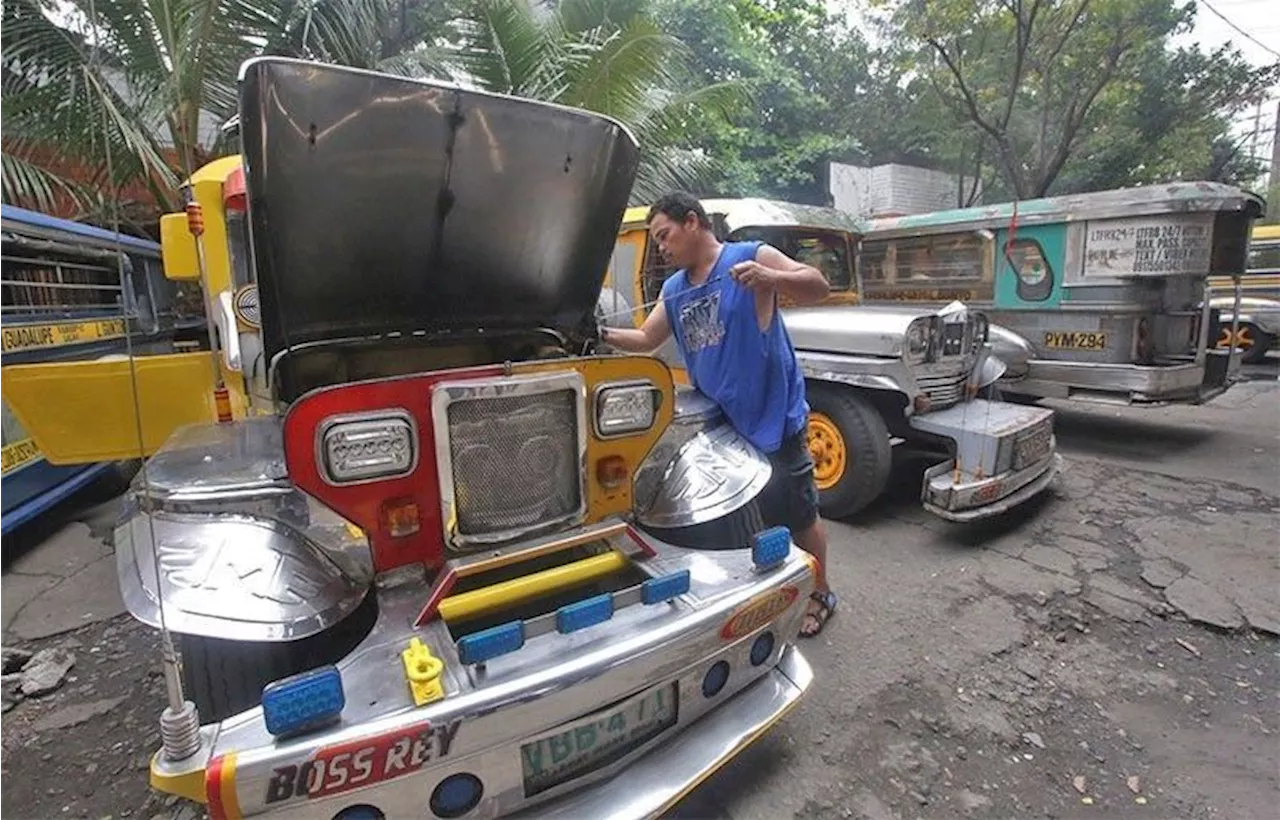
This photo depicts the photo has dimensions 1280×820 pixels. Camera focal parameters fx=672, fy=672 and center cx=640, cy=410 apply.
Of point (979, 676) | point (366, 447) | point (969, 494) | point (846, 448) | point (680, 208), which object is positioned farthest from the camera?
point (846, 448)

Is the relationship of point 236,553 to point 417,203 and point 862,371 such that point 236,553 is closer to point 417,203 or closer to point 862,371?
point 417,203

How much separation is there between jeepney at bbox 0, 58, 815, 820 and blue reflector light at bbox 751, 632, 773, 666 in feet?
0.07

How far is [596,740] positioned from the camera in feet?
5.32

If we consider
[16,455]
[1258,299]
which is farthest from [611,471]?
[1258,299]

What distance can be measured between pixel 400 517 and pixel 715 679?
0.95 meters

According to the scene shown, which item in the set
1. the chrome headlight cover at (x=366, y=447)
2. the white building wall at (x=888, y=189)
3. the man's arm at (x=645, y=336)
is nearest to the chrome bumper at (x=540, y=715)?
the chrome headlight cover at (x=366, y=447)

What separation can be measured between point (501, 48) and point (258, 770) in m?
7.10

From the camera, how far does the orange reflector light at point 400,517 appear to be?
65.1 inches

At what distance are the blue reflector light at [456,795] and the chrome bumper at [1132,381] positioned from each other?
20.1ft

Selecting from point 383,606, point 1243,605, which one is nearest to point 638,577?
point 383,606

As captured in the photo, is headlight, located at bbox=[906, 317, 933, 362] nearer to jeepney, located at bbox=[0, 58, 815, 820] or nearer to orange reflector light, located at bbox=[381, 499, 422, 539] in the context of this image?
jeepney, located at bbox=[0, 58, 815, 820]

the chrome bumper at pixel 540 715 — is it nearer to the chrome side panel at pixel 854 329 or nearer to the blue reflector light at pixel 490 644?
the blue reflector light at pixel 490 644

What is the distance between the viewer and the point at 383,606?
166 cm

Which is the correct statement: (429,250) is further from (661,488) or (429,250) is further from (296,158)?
(661,488)
